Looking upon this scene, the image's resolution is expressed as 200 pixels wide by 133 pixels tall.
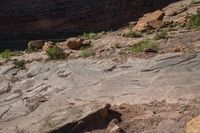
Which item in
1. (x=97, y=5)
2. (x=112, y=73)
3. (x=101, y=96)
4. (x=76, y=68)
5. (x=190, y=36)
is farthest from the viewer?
(x=97, y=5)

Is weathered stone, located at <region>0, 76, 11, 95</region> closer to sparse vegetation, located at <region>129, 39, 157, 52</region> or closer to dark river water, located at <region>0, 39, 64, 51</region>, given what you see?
sparse vegetation, located at <region>129, 39, 157, 52</region>

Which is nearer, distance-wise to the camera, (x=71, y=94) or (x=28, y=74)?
(x=71, y=94)

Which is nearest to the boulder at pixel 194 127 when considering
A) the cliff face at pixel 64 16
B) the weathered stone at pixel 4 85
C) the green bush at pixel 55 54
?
the weathered stone at pixel 4 85

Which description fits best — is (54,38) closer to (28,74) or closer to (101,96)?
(28,74)

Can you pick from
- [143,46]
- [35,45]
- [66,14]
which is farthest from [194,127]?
[66,14]

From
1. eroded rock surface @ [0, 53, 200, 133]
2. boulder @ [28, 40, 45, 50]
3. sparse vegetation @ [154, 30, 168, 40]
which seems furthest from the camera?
boulder @ [28, 40, 45, 50]

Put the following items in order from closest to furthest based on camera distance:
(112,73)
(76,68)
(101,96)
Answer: (101,96)
(112,73)
(76,68)

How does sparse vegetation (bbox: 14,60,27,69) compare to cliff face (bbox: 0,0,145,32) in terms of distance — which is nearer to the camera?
sparse vegetation (bbox: 14,60,27,69)

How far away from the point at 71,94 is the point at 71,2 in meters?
13.7

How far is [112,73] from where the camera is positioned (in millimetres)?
10125

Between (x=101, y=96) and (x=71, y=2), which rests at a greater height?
(x=71, y=2)

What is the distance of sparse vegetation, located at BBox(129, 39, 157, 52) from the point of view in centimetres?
1154

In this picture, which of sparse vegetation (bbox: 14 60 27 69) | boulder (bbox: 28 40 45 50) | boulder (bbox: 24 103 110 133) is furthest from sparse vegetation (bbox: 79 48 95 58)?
boulder (bbox: 24 103 110 133)

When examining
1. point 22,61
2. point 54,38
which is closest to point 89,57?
point 22,61
